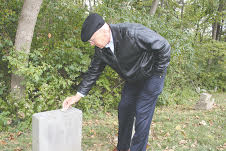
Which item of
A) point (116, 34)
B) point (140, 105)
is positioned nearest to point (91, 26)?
point (116, 34)

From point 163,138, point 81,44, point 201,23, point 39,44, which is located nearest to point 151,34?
point 163,138

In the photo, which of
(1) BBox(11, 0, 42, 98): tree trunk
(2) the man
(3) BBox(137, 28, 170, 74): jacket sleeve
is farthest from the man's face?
(1) BBox(11, 0, 42, 98): tree trunk

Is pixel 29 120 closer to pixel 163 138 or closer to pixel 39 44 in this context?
pixel 39 44

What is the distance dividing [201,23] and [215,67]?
3.15 m

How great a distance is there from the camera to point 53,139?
6.59ft

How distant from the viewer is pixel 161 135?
3.62 metres

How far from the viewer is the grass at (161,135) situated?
3.10m

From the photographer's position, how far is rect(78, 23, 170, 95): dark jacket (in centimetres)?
204

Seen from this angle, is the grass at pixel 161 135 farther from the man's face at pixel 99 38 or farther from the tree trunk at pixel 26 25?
the man's face at pixel 99 38

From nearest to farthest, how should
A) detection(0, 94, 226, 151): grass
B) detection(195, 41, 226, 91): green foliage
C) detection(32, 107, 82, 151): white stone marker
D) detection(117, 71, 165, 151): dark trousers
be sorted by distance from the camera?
detection(32, 107, 82, 151): white stone marker → detection(117, 71, 165, 151): dark trousers → detection(0, 94, 226, 151): grass → detection(195, 41, 226, 91): green foliage

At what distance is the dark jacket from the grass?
155 centimetres

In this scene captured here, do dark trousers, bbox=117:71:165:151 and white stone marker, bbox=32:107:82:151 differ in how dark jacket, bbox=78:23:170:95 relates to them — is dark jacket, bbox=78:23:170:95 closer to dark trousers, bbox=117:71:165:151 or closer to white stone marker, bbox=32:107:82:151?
dark trousers, bbox=117:71:165:151

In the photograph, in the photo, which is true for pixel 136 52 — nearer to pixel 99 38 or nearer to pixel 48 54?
pixel 99 38

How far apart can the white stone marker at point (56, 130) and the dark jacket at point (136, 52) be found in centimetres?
74
